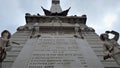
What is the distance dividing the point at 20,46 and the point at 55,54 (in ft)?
7.62

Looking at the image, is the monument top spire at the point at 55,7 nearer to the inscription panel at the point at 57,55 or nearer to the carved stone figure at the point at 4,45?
the inscription panel at the point at 57,55

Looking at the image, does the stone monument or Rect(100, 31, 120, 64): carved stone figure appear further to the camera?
the stone monument

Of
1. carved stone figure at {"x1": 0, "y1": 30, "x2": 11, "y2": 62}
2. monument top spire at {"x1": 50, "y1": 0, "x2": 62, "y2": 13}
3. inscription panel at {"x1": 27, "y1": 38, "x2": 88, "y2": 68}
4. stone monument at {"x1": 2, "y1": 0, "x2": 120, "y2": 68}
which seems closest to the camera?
carved stone figure at {"x1": 0, "y1": 30, "x2": 11, "y2": 62}

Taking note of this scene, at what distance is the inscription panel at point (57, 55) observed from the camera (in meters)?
7.97

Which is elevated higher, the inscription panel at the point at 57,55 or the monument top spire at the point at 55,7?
the monument top spire at the point at 55,7

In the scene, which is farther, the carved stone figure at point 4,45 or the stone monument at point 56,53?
the stone monument at point 56,53

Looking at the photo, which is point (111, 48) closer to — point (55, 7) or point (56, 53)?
point (56, 53)

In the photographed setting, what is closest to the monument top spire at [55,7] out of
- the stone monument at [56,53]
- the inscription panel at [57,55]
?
the stone monument at [56,53]

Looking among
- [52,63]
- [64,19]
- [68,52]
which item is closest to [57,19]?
[64,19]

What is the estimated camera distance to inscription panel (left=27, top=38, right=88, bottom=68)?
7.97 meters

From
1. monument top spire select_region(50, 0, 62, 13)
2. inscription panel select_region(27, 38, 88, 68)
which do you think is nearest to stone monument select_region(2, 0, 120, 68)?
inscription panel select_region(27, 38, 88, 68)

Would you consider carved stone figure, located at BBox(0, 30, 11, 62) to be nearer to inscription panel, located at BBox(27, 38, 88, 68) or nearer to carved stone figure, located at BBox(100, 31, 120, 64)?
inscription panel, located at BBox(27, 38, 88, 68)

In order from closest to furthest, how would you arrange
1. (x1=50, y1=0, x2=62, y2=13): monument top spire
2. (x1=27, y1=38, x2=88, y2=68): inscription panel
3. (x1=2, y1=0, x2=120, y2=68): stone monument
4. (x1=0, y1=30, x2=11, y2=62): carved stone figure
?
1. (x1=0, y1=30, x2=11, y2=62): carved stone figure
2. (x1=27, y1=38, x2=88, y2=68): inscription panel
3. (x1=2, y1=0, x2=120, y2=68): stone monument
4. (x1=50, y1=0, x2=62, y2=13): monument top spire

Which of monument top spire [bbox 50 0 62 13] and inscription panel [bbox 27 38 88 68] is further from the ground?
monument top spire [bbox 50 0 62 13]
